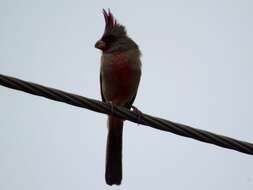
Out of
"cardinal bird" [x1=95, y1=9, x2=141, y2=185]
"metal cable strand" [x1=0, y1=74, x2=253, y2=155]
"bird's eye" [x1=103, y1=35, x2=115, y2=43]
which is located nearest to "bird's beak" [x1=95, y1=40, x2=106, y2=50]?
"cardinal bird" [x1=95, y1=9, x2=141, y2=185]

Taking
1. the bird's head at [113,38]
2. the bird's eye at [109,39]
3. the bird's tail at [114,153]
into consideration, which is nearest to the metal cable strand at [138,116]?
the bird's tail at [114,153]

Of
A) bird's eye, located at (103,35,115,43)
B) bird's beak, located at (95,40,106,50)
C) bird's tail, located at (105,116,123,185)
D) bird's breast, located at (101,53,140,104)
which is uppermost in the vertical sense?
bird's eye, located at (103,35,115,43)

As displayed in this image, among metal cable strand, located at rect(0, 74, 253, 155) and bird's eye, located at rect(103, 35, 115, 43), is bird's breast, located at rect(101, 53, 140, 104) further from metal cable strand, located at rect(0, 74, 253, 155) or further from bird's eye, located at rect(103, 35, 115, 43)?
metal cable strand, located at rect(0, 74, 253, 155)

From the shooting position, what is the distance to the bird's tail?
Answer: 5.41 meters

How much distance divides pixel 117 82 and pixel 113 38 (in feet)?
3.13

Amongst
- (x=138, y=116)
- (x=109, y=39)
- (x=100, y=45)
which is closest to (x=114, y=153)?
(x=100, y=45)

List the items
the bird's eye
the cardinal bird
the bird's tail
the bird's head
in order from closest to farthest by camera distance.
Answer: the bird's tail < the cardinal bird < the bird's head < the bird's eye

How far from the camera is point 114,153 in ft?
18.7

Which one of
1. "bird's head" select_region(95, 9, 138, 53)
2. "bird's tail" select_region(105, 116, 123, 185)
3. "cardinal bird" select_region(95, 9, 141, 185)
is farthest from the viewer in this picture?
"bird's head" select_region(95, 9, 138, 53)

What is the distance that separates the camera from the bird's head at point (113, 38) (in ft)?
19.8

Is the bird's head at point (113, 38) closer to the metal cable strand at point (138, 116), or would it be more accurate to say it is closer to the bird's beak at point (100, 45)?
the bird's beak at point (100, 45)

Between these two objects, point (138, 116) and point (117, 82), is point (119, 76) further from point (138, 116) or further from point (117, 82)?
point (138, 116)

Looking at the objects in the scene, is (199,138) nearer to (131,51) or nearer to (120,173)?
(120,173)

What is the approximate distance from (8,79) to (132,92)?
2.88m
